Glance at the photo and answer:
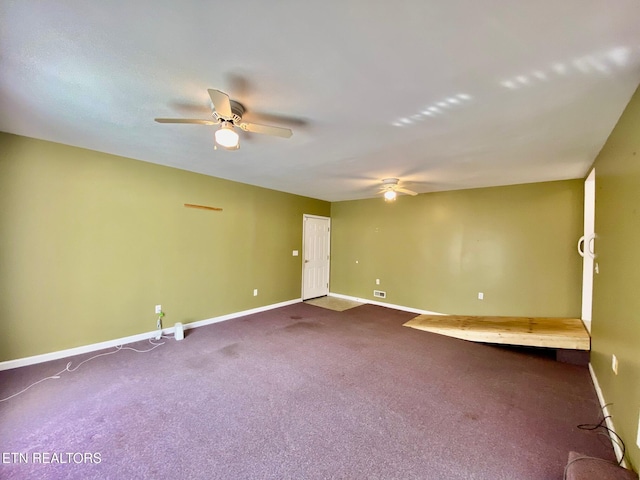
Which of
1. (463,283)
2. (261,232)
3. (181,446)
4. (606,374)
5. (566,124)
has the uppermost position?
(566,124)

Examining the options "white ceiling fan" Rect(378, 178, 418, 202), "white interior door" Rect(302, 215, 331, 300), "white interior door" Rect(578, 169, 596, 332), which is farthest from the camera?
"white interior door" Rect(302, 215, 331, 300)

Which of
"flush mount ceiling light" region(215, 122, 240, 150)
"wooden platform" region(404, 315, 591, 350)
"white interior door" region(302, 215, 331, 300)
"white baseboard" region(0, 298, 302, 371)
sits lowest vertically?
"white baseboard" region(0, 298, 302, 371)

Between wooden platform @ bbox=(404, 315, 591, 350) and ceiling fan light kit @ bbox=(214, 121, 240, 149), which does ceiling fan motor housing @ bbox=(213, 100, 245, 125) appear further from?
wooden platform @ bbox=(404, 315, 591, 350)

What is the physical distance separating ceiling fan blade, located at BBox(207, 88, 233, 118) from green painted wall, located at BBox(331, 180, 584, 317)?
4.44 m

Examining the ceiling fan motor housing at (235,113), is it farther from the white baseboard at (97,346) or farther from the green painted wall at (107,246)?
the white baseboard at (97,346)

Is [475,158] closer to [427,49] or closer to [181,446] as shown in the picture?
[427,49]

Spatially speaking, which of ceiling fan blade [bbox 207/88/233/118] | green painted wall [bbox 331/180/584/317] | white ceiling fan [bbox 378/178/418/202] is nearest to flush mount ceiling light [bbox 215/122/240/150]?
ceiling fan blade [bbox 207/88/233/118]

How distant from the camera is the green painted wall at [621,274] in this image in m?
1.63

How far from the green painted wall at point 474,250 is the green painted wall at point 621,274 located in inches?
63.0

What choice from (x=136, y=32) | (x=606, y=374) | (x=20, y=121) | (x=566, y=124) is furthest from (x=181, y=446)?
(x=566, y=124)

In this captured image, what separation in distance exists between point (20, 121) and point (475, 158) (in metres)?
4.80

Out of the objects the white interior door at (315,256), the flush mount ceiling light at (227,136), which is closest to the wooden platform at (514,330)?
the white interior door at (315,256)

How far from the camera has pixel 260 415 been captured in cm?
215

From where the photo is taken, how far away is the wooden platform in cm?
312
